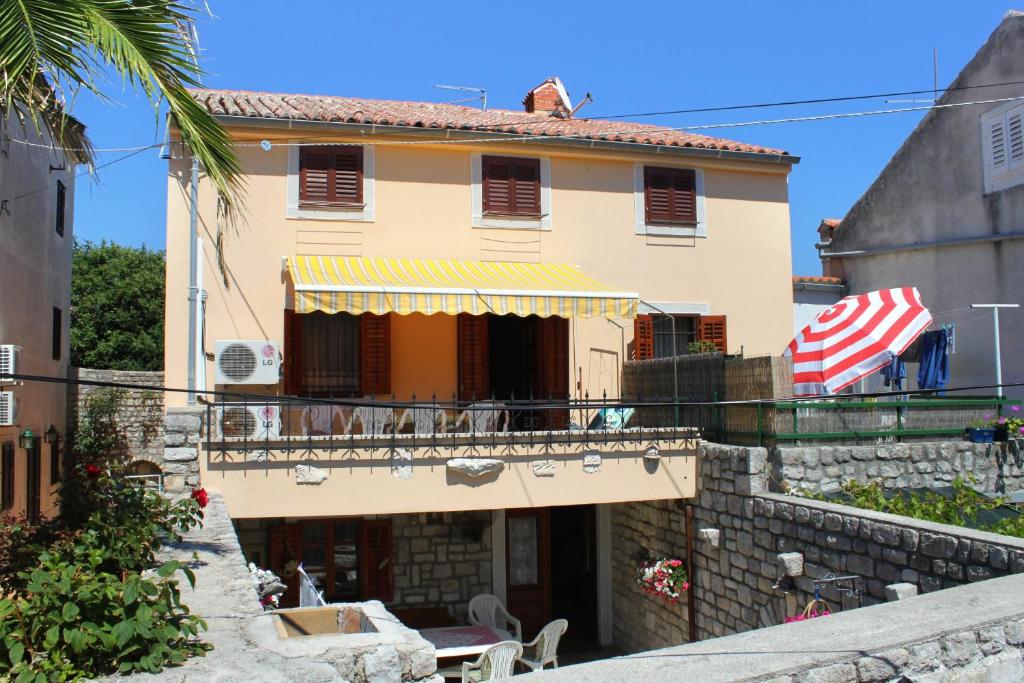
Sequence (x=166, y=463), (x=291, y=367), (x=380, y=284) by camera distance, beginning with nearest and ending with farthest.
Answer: (x=166, y=463) < (x=380, y=284) < (x=291, y=367)

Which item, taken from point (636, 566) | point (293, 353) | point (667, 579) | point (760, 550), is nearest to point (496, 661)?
point (667, 579)

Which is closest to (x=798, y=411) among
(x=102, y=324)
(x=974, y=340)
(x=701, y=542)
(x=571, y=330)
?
(x=701, y=542)

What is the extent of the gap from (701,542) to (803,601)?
287 cm

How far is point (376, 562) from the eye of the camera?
15523 millimetres

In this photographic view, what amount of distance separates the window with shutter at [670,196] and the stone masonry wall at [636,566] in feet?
18.6

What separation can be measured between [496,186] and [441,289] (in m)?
3.61

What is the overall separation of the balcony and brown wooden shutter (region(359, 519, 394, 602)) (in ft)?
8.25

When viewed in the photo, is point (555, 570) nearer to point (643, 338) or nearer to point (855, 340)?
point (643, 338)

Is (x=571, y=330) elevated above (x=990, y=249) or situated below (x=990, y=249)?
below

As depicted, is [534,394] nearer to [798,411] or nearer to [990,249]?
[798,411]

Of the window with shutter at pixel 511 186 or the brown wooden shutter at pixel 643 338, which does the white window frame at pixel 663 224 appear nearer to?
the brown wooden shutter at pixel 643 338

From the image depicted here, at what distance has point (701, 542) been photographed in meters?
13.3

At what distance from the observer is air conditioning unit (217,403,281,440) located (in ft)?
38.7

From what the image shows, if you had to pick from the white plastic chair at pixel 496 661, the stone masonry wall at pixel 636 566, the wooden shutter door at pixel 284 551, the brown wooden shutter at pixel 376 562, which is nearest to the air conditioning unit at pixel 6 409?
the wooden shutter door at pixel 284 551
